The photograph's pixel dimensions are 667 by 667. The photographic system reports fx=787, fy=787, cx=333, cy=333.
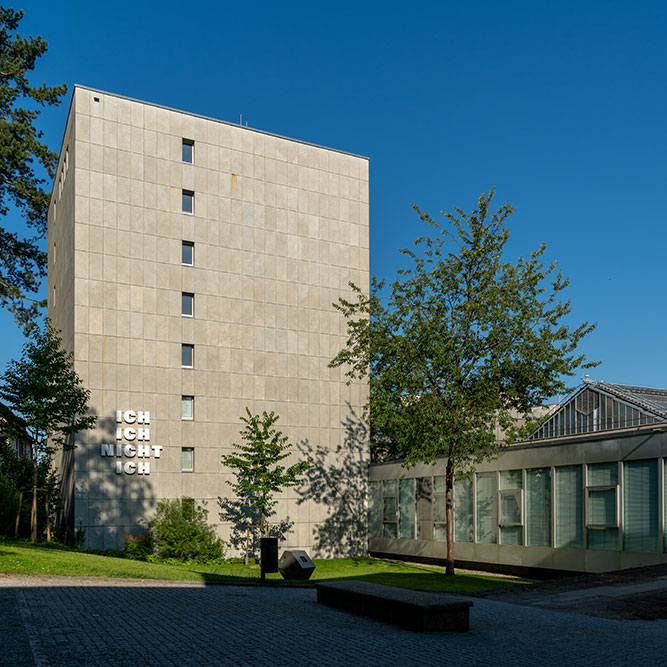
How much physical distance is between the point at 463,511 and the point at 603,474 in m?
8.15

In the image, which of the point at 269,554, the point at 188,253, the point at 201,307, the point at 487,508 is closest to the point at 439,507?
the point at 487,508

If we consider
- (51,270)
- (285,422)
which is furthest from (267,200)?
(51,270)

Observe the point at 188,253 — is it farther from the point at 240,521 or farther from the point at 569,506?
the point at 569,506

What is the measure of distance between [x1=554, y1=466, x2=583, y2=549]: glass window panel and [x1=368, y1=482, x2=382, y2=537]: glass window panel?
546 inches

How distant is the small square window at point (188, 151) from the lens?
125ft

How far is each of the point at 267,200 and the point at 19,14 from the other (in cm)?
1780

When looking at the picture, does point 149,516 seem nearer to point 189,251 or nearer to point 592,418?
point 189,251

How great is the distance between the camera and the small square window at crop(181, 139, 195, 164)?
38.1m

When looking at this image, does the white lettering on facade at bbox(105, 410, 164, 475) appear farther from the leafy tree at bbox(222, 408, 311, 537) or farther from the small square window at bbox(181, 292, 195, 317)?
the small square window at bbox(181, 292, 195, 317)

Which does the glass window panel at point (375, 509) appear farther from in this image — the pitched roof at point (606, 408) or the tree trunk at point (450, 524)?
the tree trunk at point (450, 524)

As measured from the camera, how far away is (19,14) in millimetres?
43031

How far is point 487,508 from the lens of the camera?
100ft

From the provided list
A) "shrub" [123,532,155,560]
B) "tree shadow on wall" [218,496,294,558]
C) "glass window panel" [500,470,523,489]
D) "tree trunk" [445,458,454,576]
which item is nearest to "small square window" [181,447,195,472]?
"tree shadow on wall" [218,496,294,558]

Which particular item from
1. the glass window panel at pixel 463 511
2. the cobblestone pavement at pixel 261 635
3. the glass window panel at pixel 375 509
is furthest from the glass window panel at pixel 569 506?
the glass window panel at pixel 375 509
